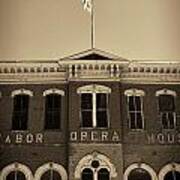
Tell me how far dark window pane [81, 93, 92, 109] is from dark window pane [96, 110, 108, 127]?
1.93 ft

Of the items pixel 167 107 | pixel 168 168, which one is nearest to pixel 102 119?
pixel 167 107

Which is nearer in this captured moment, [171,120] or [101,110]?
[101,110]

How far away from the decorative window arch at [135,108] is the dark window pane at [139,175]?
6.89ft

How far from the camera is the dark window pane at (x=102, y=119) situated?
2866 cm

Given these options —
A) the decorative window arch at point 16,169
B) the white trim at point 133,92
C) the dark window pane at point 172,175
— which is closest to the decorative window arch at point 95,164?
the decorative window arch at point 16,169

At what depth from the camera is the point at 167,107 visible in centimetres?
2962

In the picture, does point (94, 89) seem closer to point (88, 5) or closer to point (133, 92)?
→ point (133, 92)

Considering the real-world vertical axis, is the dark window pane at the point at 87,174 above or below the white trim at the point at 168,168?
below

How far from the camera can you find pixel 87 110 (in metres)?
28.9

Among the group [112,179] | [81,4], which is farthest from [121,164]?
[81,4]

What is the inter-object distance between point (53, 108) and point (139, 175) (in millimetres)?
5214

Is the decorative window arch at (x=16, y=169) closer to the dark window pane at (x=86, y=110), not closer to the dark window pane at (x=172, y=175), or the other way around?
the dark window pane at (x=86, y=110)

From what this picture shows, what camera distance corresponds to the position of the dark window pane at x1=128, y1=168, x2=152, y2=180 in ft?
91.7

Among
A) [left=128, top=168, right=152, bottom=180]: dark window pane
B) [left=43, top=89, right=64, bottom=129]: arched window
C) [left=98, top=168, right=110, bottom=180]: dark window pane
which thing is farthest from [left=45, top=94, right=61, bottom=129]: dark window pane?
[left=128, top=168, right=152, bottom=180]: dark window pane
